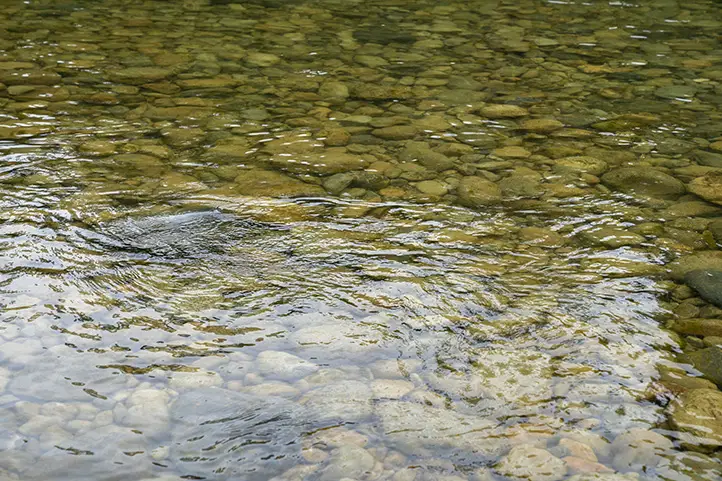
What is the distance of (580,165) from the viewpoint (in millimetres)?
3936

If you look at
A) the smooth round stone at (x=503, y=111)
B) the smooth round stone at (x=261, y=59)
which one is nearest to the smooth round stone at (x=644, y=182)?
the smooth round stone at (x=503, y=111)

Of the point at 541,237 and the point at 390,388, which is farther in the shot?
the point at 541,237

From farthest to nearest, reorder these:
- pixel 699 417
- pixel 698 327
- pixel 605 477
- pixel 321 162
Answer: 1. pixel 321 162
2. pixel 698 327
3. pixel 699 417
4. pixel 605 477

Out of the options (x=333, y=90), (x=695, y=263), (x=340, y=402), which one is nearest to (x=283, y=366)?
(x=340, y=402)

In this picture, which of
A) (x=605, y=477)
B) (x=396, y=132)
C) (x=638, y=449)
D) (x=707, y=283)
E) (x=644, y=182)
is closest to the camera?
(x=605, y=477)

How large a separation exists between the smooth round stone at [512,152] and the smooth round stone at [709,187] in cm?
76

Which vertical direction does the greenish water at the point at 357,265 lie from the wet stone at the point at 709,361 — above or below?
above

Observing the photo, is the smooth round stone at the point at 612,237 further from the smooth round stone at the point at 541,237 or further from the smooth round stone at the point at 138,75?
the smooth round stone at the point at 138,75

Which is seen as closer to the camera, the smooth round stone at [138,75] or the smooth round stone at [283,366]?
the smooth round stone at [283,366]

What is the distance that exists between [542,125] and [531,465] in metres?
2.66

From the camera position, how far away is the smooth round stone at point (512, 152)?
4031mm

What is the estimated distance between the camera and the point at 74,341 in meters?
2.55

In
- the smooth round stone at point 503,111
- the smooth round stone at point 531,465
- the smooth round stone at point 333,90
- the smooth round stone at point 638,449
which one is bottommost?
the smooth round stone at point 638,449

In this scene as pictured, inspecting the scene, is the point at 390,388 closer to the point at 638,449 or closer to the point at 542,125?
the point at 638,449
